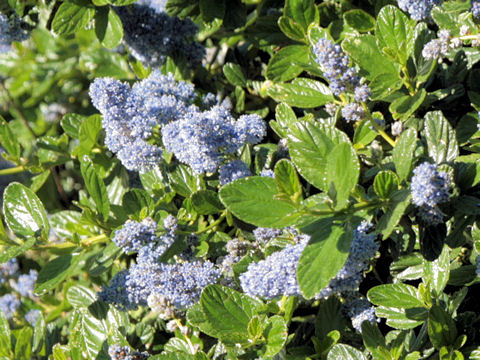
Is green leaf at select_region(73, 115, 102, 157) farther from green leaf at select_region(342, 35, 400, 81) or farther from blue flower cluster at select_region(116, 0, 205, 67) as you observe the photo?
green leaf at select_region(342, 35, 400, 81)

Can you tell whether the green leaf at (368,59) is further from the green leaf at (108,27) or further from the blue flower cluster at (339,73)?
the green leaf at (108,27)

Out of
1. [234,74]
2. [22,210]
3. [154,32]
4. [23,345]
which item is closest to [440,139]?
[234,74]

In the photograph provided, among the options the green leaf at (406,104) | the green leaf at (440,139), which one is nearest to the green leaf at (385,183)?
the green leaf at (440,139)

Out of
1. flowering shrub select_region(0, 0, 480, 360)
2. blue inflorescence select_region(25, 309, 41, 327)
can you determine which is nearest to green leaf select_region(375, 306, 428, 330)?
flowering shrub select_region(0, 0, 480, 360)

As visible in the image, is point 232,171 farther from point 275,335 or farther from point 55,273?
point 55,273

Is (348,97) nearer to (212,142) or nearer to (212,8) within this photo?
(212,142)
